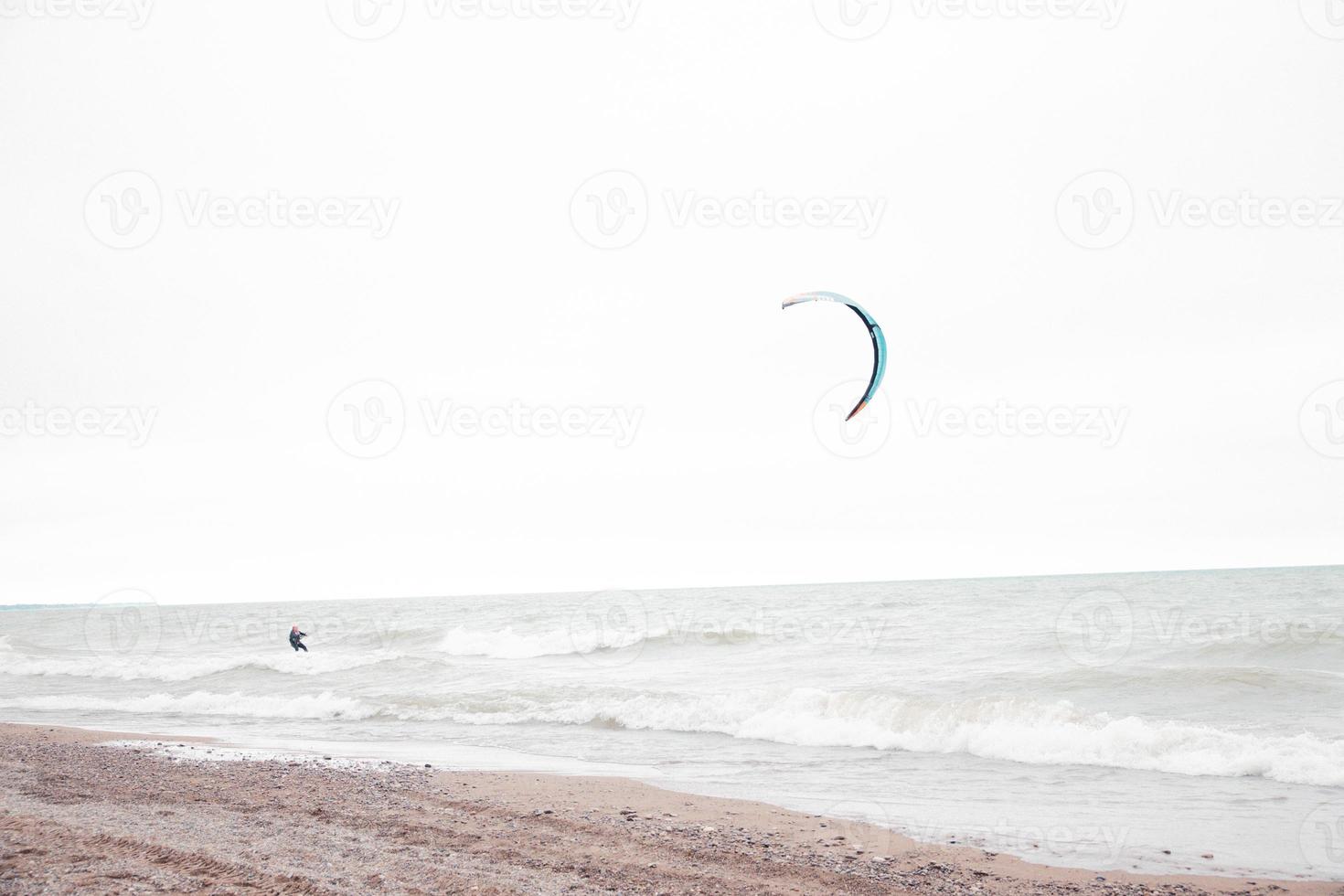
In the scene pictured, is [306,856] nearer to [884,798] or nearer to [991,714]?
[884,798]

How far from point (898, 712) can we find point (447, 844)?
899 centimetres

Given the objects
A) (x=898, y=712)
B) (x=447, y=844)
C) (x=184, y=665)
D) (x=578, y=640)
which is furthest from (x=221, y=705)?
(x=898, y=712)

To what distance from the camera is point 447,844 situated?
713 cm

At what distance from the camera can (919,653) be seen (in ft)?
74.3

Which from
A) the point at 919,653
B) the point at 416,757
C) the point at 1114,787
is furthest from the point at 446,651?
the point at 1114,787

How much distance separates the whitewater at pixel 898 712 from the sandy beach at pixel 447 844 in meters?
0.89

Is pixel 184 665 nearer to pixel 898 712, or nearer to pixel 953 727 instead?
pixel 898 712

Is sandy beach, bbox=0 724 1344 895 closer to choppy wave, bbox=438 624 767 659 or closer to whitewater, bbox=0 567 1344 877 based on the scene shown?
whitewater, bbox=0 567 1344 877

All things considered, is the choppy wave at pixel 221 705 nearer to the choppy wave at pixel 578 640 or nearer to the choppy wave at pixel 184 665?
the choppy wave at pixel 184 665

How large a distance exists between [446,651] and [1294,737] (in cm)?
2593

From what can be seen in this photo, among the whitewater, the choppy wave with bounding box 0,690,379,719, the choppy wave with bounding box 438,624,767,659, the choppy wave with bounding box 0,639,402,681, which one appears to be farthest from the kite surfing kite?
the choppy wave with bounding box 0,639,402,681

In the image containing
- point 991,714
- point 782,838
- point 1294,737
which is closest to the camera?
point 782,838

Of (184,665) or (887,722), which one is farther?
(184,665)

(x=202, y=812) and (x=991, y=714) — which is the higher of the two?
(x=991, y=714)
